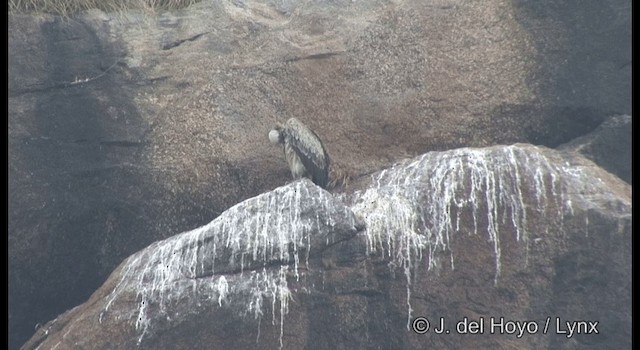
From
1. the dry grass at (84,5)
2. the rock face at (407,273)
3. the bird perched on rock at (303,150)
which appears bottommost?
the rock face at (407,273)

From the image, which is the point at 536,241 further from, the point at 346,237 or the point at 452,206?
the point at 346,237

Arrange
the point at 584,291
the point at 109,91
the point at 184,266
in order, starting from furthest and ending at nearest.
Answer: the point at 109,91
the point at 184,266
the point at 584,291

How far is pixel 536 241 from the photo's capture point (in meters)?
6.14

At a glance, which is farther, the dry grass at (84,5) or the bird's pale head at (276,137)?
the dry grass at (84,5)

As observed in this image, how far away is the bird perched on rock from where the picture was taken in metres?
7.03

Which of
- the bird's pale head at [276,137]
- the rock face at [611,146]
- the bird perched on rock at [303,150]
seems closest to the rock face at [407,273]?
the rock face at [611,146]

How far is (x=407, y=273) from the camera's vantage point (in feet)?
20.4

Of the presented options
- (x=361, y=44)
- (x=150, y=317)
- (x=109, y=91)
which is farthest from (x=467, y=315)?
(x=109, y=91)

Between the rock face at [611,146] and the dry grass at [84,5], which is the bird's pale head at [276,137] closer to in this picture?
the dry grass at [84,5]

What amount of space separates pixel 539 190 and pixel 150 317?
290 cm

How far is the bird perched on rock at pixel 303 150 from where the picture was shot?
7027mm

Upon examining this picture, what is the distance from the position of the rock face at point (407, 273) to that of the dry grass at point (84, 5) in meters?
2.55

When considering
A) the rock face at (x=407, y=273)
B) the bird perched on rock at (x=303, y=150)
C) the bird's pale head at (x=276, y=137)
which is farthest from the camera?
the bird's pale head at (x=276, y=137)

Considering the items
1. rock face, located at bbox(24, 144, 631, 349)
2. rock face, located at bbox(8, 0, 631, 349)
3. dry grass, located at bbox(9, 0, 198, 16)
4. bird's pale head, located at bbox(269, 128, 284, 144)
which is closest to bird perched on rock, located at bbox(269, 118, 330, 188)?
bird's pale head, located at bbox(269, 128, 284, 144)
